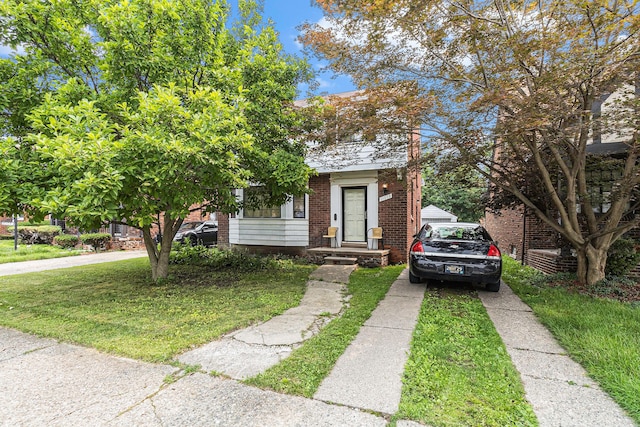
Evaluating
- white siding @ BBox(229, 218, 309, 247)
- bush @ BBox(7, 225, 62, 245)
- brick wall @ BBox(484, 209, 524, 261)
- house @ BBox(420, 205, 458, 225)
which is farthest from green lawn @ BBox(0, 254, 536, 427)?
house @ BBox(420, 205, 458, 225)

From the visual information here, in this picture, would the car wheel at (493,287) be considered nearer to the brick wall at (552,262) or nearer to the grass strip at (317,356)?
the grass strip at (317,356)

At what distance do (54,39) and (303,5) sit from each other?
15.0ft

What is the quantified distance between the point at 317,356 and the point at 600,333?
139 inches

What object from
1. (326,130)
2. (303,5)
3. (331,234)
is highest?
(303,5)

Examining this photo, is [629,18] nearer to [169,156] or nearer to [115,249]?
[169,156]

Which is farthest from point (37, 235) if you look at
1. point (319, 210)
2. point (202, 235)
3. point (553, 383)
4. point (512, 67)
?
point (553, 383)

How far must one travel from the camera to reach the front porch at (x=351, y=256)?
9.48 meters

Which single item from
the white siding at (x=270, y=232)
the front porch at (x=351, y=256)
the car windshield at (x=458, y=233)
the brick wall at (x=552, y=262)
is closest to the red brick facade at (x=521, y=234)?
the brick wall at (x=552, y=262)

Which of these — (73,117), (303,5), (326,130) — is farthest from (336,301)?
(303,5)

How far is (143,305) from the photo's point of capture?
18.0 feet

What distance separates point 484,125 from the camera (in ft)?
19.8

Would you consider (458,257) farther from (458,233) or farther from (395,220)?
(395,220)

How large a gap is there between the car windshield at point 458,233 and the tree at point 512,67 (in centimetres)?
126

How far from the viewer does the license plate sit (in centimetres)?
615
